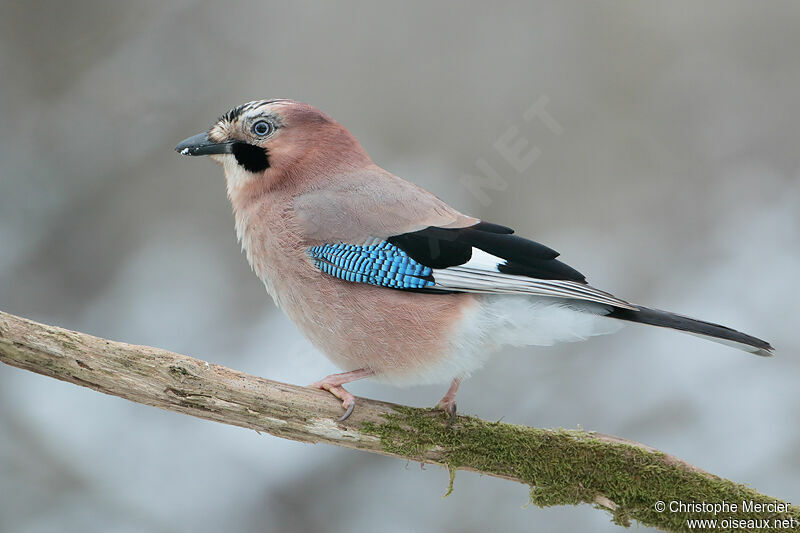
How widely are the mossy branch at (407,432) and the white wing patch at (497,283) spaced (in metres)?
0.57

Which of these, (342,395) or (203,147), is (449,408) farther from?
(203,147)

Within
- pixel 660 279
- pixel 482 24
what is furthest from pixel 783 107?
pixel 482 24

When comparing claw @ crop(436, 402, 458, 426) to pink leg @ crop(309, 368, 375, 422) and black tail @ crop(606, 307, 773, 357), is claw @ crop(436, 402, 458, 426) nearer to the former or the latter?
pink leg @ crop(309, 368, 375, 422)

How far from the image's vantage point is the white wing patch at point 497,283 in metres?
3.19

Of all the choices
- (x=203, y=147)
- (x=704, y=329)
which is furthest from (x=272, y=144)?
(x=704, y=329)

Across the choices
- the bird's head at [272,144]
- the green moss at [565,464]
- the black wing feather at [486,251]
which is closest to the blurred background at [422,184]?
the bird's head at [272,144]

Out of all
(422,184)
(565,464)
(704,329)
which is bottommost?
(565,464)

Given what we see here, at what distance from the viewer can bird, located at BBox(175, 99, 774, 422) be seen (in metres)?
3.26

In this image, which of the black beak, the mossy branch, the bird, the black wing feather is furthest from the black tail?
the black beak

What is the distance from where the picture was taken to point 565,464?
3.25m

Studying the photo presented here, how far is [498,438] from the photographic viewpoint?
130 inches

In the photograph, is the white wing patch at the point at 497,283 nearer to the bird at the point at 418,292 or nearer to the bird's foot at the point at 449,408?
the bird at the point at 418,292

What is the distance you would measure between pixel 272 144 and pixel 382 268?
2.80 feet

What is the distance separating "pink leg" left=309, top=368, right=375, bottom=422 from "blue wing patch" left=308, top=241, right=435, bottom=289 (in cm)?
40
